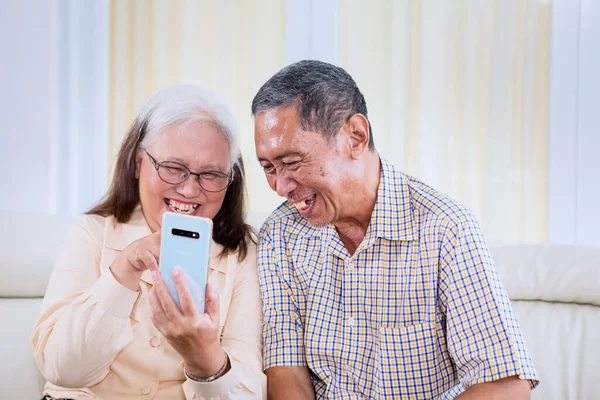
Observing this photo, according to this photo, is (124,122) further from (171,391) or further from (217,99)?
(171,391)

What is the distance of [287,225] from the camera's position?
1.68 meters

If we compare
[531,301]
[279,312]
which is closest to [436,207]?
[279,312]

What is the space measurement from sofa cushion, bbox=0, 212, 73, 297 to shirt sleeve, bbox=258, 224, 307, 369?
72 cm

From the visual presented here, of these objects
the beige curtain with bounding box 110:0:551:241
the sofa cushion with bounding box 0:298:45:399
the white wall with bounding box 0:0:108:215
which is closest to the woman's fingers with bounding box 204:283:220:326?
the sofa cushion with bounding box 0:298:45:399

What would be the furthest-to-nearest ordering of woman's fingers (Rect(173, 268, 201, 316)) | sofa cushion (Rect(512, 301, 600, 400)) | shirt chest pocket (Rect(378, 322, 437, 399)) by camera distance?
sofa cushion (Rect(512, 301, 600, 400)) < shirt chest pocket (Rect(378, 322, 437, 399)) < woman's fingers (Rect(173, 268, 201, 316))

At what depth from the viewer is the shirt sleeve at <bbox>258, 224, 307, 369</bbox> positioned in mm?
1524

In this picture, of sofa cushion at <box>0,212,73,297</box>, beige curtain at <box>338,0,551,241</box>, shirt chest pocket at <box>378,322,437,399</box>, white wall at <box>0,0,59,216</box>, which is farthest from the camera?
beige curtain at <box>338,0,551,241</box>

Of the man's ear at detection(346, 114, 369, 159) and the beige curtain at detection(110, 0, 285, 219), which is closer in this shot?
the man's ear at detection(346, 114, 369, 159)

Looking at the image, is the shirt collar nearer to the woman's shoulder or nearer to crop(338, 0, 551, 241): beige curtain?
the woman's shoulder

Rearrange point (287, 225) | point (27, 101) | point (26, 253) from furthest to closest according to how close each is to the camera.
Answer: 1. point (27, 101)
2. point (26, 253)
3. point (287, 225)

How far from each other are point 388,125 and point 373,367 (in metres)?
1.87

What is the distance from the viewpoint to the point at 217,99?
161cm

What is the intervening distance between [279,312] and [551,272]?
87 cm

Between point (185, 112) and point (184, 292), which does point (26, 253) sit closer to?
point (185, 112)
